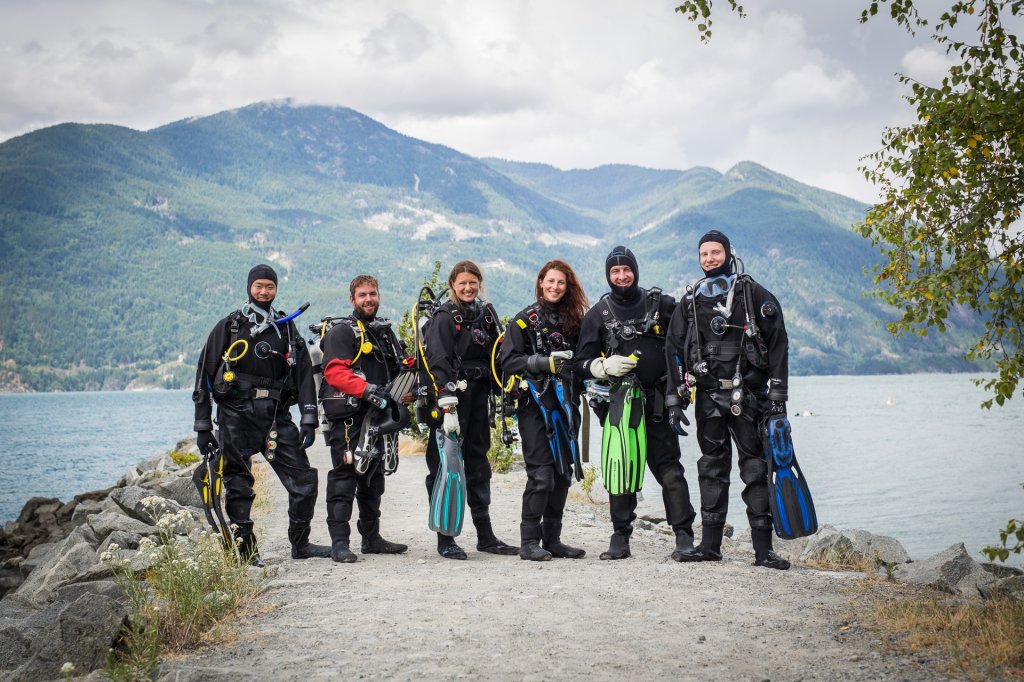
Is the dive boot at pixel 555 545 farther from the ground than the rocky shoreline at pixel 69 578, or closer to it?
farther from the ground

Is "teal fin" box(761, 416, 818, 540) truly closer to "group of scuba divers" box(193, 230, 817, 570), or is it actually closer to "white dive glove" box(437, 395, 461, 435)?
"group of scuba divers" box(193, 230, 817, 570)

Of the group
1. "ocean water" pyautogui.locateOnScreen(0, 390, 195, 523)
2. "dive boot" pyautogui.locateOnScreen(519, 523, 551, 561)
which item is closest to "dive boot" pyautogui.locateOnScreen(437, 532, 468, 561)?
"dive boot" pyautogui.locateOnScreen(519, 523, 551, 561)

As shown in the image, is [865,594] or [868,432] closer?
[865,594]

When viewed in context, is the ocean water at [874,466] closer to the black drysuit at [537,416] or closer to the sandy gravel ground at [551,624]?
the black drysuit at [537,416]

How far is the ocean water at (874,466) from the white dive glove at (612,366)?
11.0 metres

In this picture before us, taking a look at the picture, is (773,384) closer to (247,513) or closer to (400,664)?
(400,664)

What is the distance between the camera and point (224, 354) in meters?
8.05

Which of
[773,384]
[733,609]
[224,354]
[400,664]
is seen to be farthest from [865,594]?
[224,354]

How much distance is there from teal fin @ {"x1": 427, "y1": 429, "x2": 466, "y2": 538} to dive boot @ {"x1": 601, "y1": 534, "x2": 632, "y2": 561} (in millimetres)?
1285

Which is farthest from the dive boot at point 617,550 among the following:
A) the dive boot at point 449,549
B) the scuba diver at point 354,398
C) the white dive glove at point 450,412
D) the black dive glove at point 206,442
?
the black dive glove at point 206,442

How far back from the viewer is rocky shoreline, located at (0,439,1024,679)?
576cm

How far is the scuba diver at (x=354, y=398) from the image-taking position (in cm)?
830

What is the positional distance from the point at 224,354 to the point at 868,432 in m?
56.3

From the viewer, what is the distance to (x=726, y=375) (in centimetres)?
789
